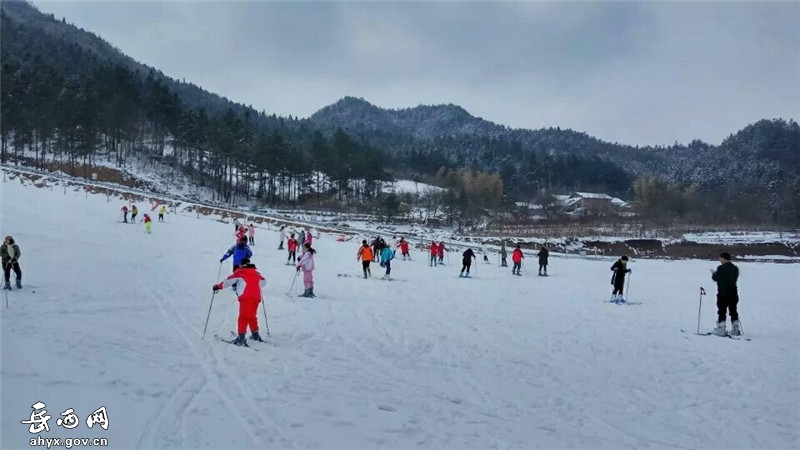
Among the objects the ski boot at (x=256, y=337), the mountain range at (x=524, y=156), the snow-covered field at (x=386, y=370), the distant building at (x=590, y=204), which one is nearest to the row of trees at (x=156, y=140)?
the mountain range at (x=524, y=156)

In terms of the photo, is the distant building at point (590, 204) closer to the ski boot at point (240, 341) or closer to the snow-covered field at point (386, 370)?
the snow-covered field at point (386, 370)

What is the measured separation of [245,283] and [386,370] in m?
3.16

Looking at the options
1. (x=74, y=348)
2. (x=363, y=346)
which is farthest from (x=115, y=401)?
(x=363, y=346)

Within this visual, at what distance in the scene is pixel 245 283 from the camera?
35.0 feet

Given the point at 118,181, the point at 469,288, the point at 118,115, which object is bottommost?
the point at 469,288

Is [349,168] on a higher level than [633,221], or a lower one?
higher

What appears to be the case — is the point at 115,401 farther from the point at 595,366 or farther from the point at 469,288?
the point at 469,288

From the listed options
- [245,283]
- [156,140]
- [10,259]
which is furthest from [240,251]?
[156,140]

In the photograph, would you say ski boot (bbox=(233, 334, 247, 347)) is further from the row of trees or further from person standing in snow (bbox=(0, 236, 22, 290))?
the row of trees

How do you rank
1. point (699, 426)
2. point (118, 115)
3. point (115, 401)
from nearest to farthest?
point (115, 401) → point (699, 426) → point (118, 115)

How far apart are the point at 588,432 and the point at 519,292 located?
14638 mm

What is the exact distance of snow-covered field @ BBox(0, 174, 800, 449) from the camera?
264 inches

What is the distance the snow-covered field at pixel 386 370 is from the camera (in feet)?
22.0

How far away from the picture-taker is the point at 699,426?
24.5 feet
